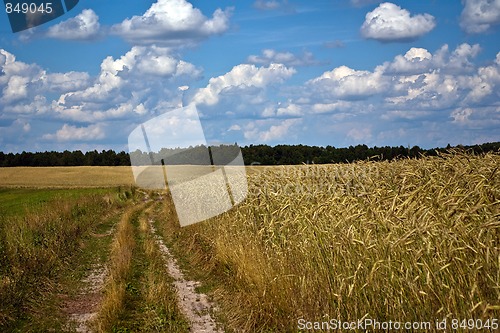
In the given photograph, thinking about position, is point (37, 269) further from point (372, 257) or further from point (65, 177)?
point (65, 177)

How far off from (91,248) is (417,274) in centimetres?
1434

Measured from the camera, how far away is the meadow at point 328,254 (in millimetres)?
5492

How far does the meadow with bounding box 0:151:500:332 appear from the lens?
5.49 metres

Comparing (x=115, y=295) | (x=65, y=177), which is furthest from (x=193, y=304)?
(x=65, y=177)

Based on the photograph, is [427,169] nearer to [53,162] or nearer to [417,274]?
[417,274]

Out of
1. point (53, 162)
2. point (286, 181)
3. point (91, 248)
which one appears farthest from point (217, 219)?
point (53, 162)

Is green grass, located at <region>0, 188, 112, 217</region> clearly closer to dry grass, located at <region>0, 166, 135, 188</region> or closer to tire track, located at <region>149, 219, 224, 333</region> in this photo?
dry grass, located at <region>0, 166, 135, 188</region>

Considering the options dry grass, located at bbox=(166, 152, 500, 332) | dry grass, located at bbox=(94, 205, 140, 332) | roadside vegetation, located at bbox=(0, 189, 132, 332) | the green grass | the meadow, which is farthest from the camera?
the green grass

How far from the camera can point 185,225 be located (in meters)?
19.3

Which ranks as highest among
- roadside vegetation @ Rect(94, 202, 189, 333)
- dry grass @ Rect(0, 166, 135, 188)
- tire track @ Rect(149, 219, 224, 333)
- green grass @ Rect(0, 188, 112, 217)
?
dry grass @ Rect(0, 166, 135, 188)

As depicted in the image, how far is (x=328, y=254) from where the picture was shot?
7.12 m

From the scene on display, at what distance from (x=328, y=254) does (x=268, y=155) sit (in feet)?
212

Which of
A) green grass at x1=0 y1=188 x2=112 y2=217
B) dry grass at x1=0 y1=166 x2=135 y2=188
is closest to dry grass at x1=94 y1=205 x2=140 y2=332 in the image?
green grass at x1=0 y1=188 x2=112 y2=217

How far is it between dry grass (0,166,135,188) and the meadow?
2042 inches
